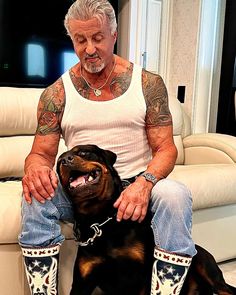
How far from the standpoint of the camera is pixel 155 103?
1429 millimetres

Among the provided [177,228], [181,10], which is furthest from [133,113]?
[181,10]

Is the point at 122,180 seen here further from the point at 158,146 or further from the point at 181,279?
the point at 181,279

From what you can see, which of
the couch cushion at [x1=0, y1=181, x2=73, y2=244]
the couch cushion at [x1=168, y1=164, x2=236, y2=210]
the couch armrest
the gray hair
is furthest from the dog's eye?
the couch armrest

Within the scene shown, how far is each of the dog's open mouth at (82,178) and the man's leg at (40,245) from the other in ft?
0.37

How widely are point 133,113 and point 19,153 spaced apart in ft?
3.22

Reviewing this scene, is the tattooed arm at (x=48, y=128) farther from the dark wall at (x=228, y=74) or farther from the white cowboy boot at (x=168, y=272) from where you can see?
the dark wall at (x=228, y=74)

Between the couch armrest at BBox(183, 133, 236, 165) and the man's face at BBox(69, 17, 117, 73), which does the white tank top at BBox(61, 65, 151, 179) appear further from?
the couch armrest at BBox(183, 133, 236, 165)

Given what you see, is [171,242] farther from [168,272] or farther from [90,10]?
[90,10]

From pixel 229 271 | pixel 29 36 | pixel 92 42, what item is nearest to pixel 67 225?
pixel 92 42

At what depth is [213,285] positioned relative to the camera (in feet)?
4.47

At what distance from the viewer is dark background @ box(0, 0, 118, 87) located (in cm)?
284

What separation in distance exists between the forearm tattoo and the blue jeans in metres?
0.26

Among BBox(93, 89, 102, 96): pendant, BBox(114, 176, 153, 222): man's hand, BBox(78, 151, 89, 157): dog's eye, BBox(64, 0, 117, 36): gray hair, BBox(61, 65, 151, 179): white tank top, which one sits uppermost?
BBox(64, 0, 117, 36): gray hair

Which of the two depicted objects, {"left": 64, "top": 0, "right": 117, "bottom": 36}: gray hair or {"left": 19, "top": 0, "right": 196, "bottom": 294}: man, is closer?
{"left": 19, "top": 0, "right": 196, "bottom": 294}: man
